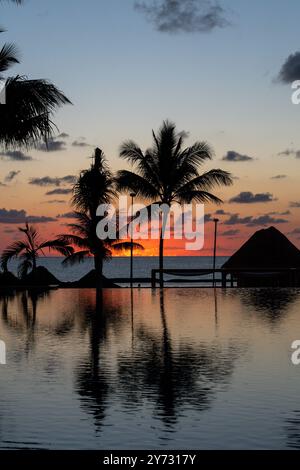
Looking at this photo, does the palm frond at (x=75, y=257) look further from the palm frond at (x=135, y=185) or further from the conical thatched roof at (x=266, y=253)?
the conical thatched roof at (x=266, y=253)

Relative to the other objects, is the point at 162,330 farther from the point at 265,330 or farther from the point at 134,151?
the point at 134,151

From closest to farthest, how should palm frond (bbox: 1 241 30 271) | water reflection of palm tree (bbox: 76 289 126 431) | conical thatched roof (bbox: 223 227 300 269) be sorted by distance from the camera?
water reflection of palm tree (bbox: 76 289 126 431) → palm frond (bbox: 1 241 30 271) → conical thatched roof (bbox: 223 227 300 269)

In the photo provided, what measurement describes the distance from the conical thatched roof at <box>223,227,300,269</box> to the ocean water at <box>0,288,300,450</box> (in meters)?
29.4

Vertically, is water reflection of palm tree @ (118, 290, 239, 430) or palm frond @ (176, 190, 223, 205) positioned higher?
palm frond @ (176, 190, 223, 205)

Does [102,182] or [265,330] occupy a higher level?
[102,182]

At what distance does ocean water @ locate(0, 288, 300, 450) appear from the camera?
7387 mm

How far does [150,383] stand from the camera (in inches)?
419

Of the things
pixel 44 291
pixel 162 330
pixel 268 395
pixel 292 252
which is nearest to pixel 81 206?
pixel 44 291

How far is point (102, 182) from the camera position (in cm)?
3919

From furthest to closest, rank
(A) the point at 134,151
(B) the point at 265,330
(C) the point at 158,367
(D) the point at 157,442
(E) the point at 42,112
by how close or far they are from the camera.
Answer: (A) the point at 134,151, (E) the point at 42,112, (B) the point at 265,330, (C) the point at 158,367, (D) the point at 157,442

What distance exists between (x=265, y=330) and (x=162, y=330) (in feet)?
7.16

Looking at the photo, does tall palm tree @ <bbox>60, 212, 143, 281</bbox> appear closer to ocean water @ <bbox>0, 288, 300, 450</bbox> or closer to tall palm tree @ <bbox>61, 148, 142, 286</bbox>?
tall palm tree @ <bbox>61, 148, 142, 286</bbox>

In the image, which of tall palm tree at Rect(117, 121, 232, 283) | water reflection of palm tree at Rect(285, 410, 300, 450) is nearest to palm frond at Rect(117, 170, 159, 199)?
tall palm tree at Rect(117, 121, 232, 283)

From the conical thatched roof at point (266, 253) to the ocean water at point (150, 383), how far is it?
2940 centimetres
